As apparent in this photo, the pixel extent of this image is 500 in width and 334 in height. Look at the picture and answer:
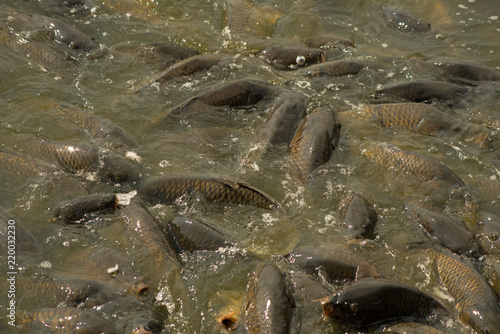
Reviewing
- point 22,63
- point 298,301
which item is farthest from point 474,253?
point 22,63

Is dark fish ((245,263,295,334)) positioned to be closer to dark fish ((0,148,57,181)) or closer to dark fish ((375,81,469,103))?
dark fish ((0,148,57,181))

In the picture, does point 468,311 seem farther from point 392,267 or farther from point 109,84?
point 109,84

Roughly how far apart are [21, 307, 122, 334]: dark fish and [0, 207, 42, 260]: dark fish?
721 millimetres

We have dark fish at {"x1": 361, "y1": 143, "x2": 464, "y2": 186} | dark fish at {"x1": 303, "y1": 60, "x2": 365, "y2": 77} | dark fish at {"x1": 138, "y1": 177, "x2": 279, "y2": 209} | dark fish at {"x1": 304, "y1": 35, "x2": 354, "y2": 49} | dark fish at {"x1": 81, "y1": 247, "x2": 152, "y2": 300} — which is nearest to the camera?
dark fish at {"x1": 81, "y1": 247, "x2": 152, "y2": 300}

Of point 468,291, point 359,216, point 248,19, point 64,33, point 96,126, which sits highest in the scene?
point 64,33

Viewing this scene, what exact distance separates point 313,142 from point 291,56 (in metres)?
2.38

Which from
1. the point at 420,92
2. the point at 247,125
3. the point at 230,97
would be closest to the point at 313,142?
the point at 247,125

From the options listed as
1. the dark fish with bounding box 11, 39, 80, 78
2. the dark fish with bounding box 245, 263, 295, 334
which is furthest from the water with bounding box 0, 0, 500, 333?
the dark fish with bounding box 245, 263, 295, 334

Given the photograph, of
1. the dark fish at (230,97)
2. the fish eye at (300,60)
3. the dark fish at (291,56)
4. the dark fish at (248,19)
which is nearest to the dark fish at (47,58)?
the dark fish at (230,97)

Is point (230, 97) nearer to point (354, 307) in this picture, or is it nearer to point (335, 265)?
point (335, 265)

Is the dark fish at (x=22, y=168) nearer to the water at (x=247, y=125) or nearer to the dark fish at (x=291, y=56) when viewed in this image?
the water at (x=247, y=125)

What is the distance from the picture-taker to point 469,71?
7.48m

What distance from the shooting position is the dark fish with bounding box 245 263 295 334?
3854 millimetres

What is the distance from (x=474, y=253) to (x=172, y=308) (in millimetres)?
2890
